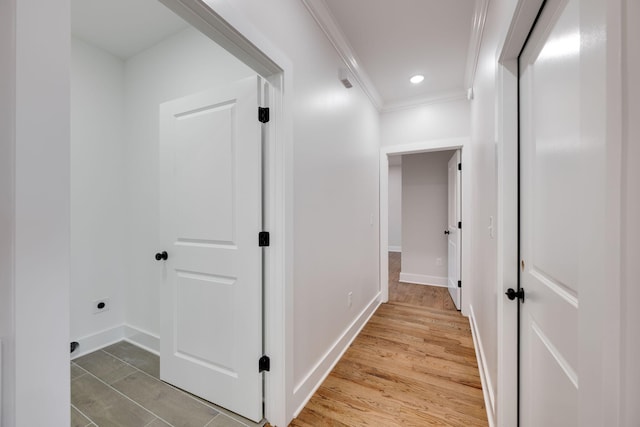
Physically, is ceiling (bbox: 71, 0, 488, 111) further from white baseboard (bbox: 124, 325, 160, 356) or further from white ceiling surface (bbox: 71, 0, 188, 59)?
white baseboard (bbox: 124, 325, 160, 356)

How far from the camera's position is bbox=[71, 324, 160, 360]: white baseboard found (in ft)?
7.12

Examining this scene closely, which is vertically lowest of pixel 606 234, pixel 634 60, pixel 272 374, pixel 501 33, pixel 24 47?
pixel 272 374

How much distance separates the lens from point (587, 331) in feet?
1.61

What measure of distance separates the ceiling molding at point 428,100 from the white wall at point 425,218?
124 cm

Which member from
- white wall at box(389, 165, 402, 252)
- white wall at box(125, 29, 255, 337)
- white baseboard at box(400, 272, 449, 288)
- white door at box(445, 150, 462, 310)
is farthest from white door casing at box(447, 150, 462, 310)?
white wall at box(389, 165, 402, 252)

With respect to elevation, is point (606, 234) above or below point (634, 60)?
below

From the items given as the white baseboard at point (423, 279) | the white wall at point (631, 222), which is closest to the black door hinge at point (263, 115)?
the white wall at point (631, 222)

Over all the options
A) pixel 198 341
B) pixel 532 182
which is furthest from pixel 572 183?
pixel 198 341

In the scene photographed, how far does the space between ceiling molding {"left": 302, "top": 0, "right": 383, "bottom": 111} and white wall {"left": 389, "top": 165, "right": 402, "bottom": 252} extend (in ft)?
15.7

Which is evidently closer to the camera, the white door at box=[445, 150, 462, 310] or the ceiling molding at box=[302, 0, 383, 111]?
the ceiling molding at box=[302, 0, 383, 111]

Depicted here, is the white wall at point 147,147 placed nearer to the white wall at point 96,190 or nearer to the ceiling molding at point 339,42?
the white wall at point 96,190

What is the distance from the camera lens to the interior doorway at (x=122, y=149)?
1973 millimetres

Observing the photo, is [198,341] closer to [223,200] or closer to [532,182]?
[223,200]

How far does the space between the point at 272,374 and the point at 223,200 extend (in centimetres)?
101
